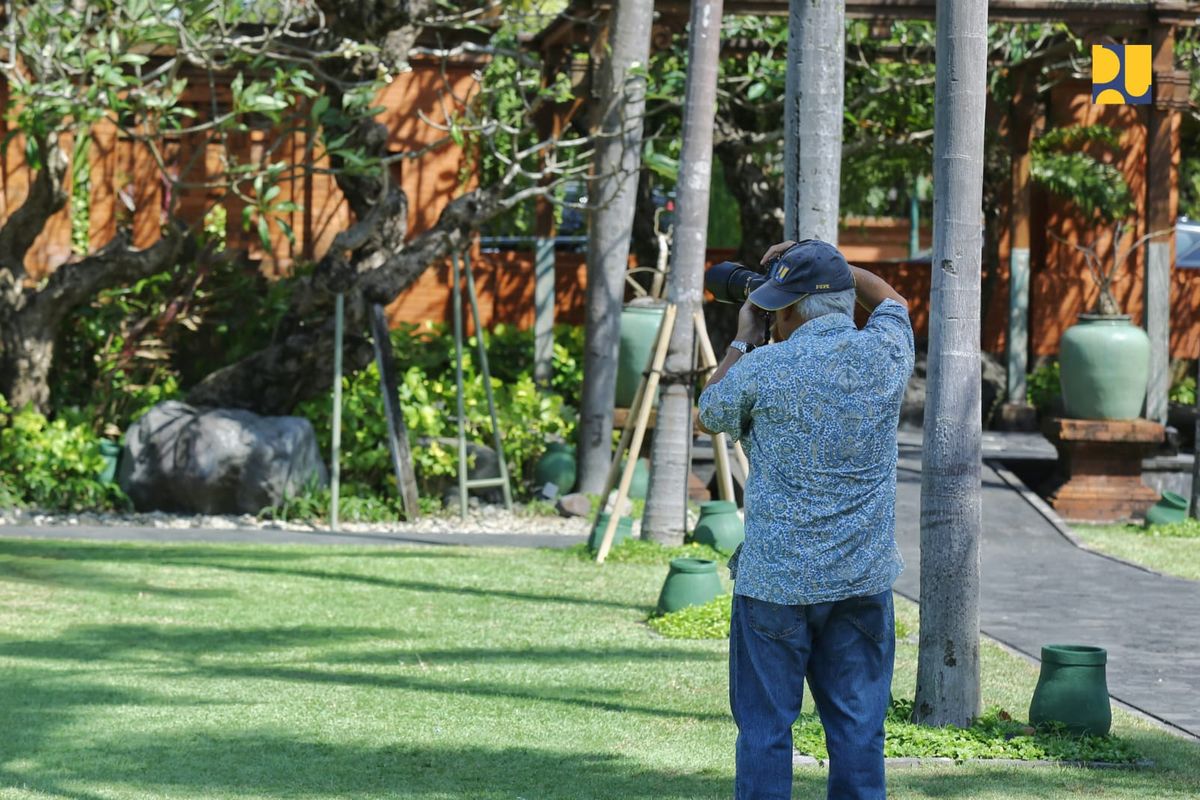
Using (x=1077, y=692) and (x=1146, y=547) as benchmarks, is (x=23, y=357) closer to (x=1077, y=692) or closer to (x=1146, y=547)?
(x=1146, y=547)

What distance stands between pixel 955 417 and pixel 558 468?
26.3 ft

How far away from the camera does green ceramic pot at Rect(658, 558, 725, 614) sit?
27.5 ft

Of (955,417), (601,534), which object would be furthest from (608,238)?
(955,417)

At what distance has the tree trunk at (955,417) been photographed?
5.85m

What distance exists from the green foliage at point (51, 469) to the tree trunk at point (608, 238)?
3.74 metres

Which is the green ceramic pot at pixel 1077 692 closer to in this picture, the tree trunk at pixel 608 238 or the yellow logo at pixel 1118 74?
the yellow logo at pixel 1118 74

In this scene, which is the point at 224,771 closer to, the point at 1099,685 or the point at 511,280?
the point at 1099,685

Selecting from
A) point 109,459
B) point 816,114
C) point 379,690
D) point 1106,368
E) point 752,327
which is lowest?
point 379,690

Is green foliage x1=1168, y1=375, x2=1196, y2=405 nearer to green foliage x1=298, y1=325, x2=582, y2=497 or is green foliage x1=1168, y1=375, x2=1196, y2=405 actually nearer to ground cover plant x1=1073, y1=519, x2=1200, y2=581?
ground cover plant x1=1073, y1=519, x2=1200, y2=581

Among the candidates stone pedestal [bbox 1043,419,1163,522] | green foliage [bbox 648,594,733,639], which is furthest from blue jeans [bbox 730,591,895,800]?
stone pedestal [bbox 1043,419,1163,522]

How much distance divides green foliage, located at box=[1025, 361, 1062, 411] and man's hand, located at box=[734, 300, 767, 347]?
44.3 feet

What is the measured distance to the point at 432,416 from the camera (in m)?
13.5

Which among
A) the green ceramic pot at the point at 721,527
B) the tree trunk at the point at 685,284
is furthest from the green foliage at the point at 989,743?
the tree trunk at the point at 685,284

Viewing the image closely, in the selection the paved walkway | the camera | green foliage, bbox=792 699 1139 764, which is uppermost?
the camera
